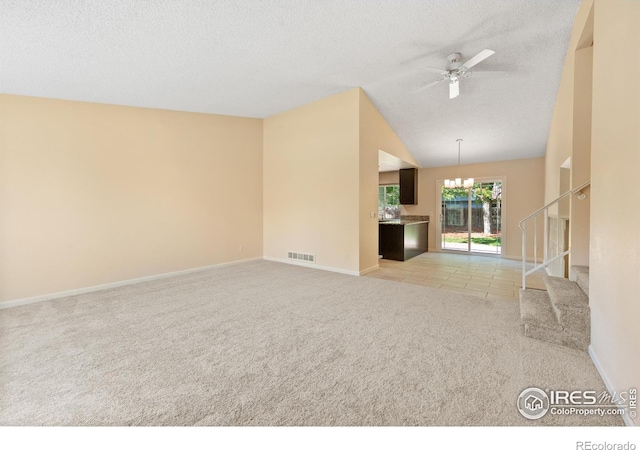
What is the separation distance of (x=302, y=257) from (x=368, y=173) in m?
2.19

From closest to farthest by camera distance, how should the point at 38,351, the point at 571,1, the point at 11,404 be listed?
the point at 11,404
the point at 38,351
the point at 571,1

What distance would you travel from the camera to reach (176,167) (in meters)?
4.81

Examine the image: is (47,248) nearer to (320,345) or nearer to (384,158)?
(320,345)

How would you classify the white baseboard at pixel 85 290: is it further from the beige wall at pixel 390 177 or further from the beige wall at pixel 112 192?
the beige wall at pixel 390 177

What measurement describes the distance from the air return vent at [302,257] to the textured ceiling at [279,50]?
3077 mm

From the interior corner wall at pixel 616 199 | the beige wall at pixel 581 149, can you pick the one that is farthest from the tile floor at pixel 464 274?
the interior corner wall at pixel 616 199

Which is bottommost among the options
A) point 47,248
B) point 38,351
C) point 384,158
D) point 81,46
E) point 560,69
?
point 38,351

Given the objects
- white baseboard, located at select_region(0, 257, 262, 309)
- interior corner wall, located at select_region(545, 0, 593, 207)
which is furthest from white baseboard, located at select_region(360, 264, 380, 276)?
interior corner wall, located at select_region(545, 0, 593, 207)

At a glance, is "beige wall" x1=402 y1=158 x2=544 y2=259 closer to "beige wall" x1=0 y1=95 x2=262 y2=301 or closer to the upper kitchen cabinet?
the upper kitchen cabinet

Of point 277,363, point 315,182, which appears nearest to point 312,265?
point 315,182

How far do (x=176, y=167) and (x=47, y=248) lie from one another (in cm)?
215

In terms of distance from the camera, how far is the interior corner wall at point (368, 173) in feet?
15.6

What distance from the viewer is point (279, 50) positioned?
3.27m

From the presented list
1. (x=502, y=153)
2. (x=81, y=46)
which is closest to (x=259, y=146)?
(x=81, y=46)
